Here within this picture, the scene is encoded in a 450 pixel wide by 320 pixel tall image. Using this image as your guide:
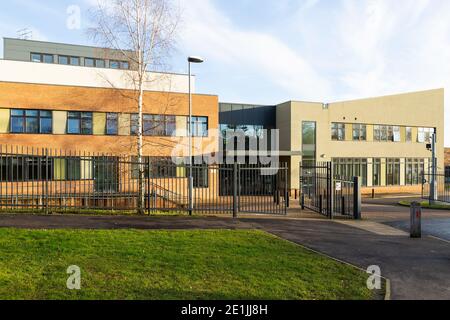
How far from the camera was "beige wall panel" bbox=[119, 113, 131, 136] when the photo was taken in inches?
1021

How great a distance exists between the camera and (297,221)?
12.8 metres

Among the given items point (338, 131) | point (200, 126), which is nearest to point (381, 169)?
point (338, 131)

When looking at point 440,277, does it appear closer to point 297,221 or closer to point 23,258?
point 297,221

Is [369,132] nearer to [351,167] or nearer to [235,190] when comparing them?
[351,167]

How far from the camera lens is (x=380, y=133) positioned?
36.4m

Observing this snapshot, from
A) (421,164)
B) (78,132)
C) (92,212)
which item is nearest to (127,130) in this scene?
(78,132)

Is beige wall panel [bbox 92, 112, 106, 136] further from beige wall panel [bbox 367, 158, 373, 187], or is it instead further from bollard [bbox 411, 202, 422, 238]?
beige wall panel [bbox 367, 158, 373, 187]

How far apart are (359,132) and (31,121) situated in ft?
93.4

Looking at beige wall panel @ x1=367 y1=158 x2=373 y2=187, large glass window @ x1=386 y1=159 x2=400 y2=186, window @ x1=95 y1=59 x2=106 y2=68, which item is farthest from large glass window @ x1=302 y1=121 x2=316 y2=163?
window @ x1=95 y1=59 x2=106 y2=68

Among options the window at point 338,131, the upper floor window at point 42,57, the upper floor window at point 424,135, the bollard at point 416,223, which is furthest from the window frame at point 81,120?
the upper floor window at point 424,135

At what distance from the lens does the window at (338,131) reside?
3415 cm
